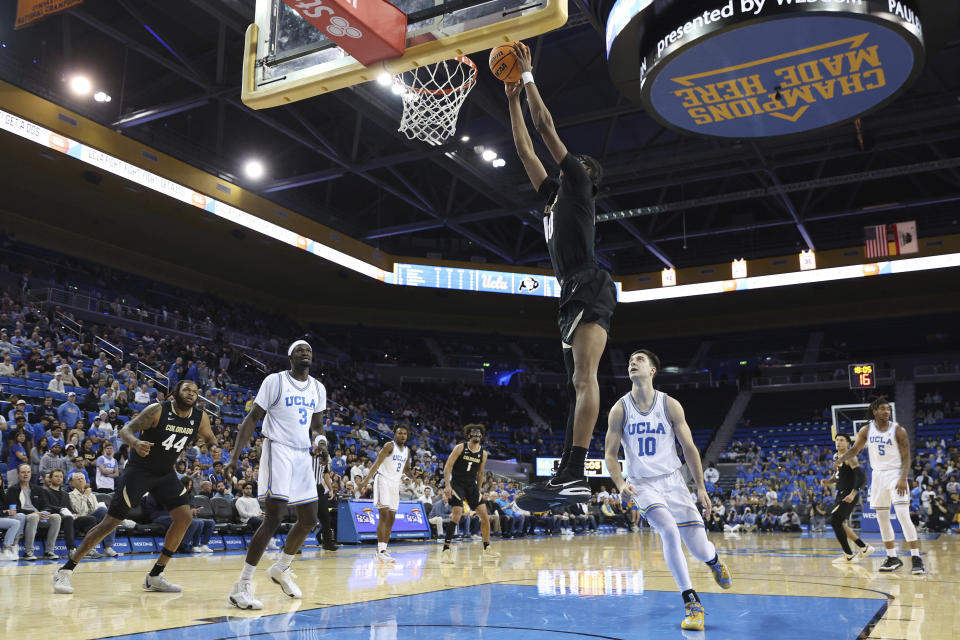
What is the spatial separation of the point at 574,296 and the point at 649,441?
6.24 ft

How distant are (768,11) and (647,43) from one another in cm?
170

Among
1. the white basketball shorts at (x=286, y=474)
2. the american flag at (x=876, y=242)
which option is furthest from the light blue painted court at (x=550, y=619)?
the american flag at (x=876, y=242)

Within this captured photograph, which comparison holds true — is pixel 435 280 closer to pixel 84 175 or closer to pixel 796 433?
pixel 84 175

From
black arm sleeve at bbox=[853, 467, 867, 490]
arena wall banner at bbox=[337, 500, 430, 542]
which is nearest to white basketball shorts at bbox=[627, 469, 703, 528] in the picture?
black arm sleeve at bbox=[853, 467, 867, 490]

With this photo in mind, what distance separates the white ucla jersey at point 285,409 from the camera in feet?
20.3

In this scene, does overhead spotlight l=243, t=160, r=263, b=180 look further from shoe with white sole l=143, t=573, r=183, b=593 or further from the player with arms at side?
the player with arms at side

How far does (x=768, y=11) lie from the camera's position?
7453 mm

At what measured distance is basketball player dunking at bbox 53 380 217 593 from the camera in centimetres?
652

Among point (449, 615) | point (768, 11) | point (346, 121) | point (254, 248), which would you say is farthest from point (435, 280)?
point (449, 615)

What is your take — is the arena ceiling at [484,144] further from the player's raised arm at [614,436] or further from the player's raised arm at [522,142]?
the player's raised arm at [522,142]

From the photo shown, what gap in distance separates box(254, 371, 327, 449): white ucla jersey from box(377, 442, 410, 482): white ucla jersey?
4.80 m

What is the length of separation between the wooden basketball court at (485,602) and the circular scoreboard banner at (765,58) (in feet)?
17.7

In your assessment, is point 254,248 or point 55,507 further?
point 254,248

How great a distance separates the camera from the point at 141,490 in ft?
21.7
